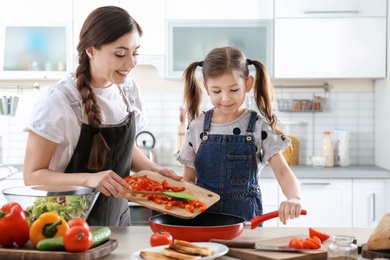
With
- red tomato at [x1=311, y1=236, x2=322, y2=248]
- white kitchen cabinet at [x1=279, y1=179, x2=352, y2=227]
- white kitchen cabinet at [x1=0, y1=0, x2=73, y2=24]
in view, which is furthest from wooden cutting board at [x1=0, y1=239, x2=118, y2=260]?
white kitchen cabinet at [x1=0, y1=0, x2=73, y2=24]

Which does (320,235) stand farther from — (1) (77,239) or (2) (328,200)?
(2) (328,200)

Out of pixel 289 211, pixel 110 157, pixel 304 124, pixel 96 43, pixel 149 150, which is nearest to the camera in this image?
pixel 289 211

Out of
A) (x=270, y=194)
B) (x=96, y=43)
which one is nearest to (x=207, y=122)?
(x=96, y=43)

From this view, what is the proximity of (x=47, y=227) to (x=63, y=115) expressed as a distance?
2.28ft

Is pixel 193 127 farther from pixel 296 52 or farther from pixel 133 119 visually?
pixel 296 52

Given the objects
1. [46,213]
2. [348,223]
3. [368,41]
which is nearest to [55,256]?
[46,213]

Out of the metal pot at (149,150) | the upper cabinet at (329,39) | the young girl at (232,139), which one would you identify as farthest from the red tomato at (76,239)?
the upper cabinet at (329,39)

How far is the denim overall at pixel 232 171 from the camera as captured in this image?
8.99ft

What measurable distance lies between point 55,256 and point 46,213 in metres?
0.14

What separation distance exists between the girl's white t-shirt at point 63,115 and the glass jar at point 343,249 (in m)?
1.15

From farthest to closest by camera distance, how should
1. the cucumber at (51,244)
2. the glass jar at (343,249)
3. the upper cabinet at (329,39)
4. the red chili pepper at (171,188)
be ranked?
the upper cabinet at (329,39)
the red chili pepper at (171,188)
the cucumber at (51,244)
the glass jar at (343,249)

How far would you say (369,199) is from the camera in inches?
180

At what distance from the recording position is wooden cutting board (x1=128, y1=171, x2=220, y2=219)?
7.38ft

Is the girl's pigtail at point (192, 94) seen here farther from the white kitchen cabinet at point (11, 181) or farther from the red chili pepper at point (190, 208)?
the white kitchen cabinet at point (11, 181)
